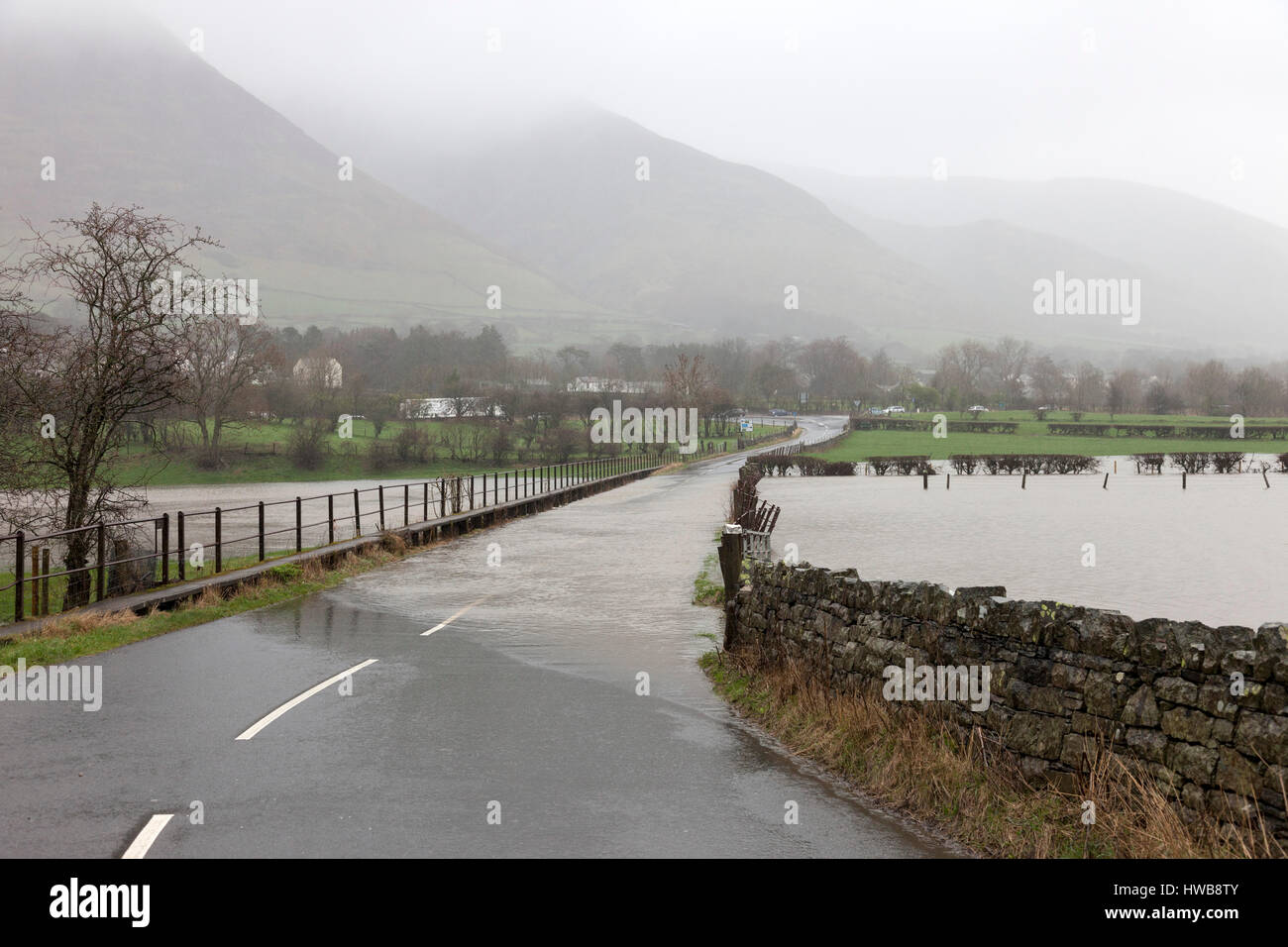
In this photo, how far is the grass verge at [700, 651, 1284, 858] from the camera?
689 centimetres

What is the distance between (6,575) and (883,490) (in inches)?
1998

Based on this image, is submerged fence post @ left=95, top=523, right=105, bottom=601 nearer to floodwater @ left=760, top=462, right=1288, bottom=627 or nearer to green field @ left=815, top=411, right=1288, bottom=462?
floodwater @ left=760, top=462, right=1288, bottom=627

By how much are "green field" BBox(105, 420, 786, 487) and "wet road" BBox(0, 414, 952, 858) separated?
7271cm

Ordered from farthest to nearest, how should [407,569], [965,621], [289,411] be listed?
[289,411], [407,569], [965,621]

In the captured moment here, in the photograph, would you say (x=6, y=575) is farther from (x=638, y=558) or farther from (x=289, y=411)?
(x=289, y=411)

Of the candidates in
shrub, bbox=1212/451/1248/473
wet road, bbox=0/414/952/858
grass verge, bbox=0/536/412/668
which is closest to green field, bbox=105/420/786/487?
shrub, bbox=1212/451/1248/473

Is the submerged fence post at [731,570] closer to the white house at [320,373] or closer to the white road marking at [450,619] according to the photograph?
the white road marking at [450,619]

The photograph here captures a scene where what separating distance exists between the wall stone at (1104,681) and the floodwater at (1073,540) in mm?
10015

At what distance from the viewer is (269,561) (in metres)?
23.2

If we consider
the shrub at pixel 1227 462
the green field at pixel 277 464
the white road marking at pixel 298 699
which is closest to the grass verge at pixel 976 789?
the white road marking at pixel 298 699

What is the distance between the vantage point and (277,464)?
9638cm

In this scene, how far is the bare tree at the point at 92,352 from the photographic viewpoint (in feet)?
84.6
